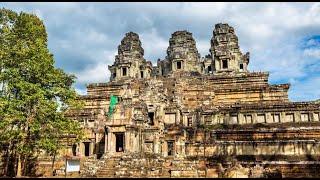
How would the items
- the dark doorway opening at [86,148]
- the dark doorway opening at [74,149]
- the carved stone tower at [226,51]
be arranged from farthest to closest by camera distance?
the carved stone tower at [226,51], the dark doorway opening at [74,149], the dark doorway opening at [86,148]

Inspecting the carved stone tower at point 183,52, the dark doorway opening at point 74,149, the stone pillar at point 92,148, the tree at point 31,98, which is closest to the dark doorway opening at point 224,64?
the carved stone tower at point 183,52

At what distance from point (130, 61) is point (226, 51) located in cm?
1892

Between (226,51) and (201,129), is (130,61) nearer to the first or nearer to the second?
(226,51)

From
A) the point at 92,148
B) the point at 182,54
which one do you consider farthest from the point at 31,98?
the point at 182,54

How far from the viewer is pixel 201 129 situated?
37.3 m

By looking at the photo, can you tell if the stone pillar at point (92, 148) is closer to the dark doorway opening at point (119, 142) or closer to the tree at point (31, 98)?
the dark doorway opening at point (119, 142)

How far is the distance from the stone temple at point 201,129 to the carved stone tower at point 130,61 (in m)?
9.08

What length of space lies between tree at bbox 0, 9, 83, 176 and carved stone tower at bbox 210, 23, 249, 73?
37027 mm

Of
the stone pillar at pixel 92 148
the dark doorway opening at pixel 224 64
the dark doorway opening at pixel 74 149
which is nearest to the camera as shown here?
the stone pillar at pixel 92 148

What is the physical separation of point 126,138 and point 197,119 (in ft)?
37.9

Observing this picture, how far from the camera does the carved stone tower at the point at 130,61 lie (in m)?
67.6

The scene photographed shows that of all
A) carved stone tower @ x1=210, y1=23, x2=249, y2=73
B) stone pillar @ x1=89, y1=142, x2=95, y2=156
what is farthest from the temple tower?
stone pillar @ x1=89, y1=142, x2=95, y2=156

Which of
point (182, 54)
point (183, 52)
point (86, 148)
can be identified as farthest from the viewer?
point (183, 52)

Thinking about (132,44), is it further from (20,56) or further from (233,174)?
(233,174)
